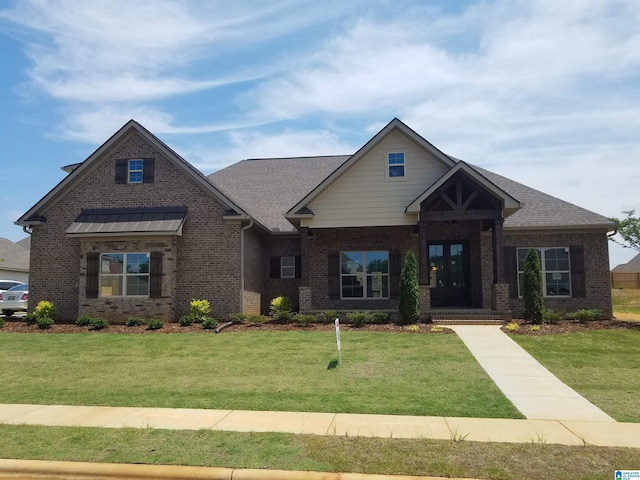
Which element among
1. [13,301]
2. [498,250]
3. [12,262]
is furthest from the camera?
[12,262]

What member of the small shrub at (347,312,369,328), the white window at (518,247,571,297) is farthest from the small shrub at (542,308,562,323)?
the small shrub at (347,312,369,328)

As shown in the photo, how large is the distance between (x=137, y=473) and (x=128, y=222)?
13930 millimetres

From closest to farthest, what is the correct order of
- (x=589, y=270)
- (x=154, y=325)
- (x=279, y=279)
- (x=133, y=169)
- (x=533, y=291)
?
(x=533, y=291), (x=154, y=325), (x=589, y=270), (x=133, y=169), (x=279, y=279)

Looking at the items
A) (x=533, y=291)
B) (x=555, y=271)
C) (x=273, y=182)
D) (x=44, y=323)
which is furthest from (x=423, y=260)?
(x=44, y=323)

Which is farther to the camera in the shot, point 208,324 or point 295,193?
point 295,193

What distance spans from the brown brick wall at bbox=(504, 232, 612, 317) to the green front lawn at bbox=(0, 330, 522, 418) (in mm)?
7488

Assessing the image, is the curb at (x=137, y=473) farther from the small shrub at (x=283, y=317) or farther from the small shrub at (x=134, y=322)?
the small shrub at (x=134, y=322)

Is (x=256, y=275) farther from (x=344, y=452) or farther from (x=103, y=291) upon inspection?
(x=344, y=452)

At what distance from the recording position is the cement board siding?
18.5 metres

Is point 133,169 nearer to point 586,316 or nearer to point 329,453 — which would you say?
point 329,453

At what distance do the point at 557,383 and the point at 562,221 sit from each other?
427 inches

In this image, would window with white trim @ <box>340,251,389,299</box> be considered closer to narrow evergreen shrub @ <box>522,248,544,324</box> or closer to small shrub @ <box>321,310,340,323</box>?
small shrub @ <box>321,310,340,323</box>

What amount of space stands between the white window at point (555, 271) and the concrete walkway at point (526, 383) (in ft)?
20.2

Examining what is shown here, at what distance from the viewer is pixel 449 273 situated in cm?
2020
